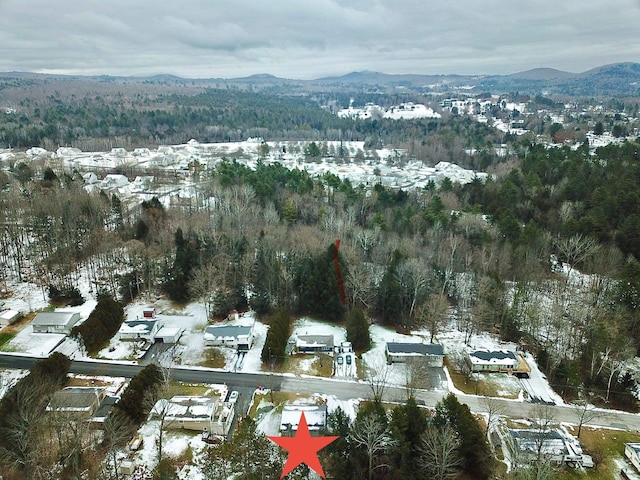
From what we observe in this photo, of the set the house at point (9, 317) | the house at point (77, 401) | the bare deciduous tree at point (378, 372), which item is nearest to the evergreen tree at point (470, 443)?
the bare deciduous tree at point (378, 372)

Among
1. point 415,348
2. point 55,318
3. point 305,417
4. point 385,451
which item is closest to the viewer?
point 385,451

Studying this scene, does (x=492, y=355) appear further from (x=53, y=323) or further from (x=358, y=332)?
(x=53, y=323)

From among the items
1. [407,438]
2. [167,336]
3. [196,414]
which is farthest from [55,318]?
[407,438]

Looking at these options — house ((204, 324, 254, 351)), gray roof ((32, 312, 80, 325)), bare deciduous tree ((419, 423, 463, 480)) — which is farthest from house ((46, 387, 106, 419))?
bare deciduous tree ((419, 423, 463, 480))

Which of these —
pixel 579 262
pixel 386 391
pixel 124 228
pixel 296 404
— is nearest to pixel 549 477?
pixel 386 391

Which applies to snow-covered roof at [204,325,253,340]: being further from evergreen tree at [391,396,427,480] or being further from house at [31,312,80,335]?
evergreen tree at [391,396,427,480]

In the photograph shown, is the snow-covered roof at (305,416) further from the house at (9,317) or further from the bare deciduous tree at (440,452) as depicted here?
the house at (9,317)
